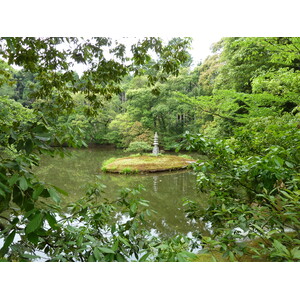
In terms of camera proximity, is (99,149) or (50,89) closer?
(50,89)

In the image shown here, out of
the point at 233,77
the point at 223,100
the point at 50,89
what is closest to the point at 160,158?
the point at 223,100

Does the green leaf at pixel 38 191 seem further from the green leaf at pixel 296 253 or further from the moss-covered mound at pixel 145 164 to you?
the moss-covered mound at pixel 145 164

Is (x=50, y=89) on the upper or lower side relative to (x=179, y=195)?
upper

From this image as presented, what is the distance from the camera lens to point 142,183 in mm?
2590

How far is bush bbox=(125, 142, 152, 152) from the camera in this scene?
2.58 meters

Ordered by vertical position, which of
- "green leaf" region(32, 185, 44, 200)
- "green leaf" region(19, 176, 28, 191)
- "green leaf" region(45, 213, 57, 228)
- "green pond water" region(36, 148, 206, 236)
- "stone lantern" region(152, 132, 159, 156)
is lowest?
"green pond water" region(36, 148, 206, 236)

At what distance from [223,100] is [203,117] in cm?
25

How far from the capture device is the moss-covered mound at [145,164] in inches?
103

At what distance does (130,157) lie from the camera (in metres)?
2.67

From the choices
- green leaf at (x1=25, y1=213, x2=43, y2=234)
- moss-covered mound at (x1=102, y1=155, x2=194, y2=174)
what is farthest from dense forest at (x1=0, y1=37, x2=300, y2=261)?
green leaf at (x1=25, y1=213, x2=43, y2=234)

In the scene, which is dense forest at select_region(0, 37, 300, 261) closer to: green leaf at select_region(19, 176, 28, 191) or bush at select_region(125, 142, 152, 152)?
bush at select_region(125, 142, 152, 152)

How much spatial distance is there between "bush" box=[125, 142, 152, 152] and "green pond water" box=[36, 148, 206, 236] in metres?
0.12
